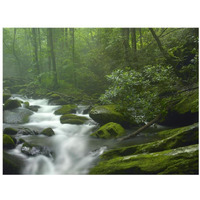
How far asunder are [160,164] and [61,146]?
7.56 feet

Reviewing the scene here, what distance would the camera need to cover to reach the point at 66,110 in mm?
6332

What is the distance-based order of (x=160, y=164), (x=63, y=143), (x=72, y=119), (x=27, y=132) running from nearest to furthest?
(x=160, y=164), (x=63, y=143), (x=27, y=132), (x=72, y=119)

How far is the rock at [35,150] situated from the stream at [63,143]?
80 mm

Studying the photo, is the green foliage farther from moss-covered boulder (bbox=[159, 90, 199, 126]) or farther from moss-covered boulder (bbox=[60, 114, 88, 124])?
moss-covered boulder (bbox=[60, 114, 88, 124])

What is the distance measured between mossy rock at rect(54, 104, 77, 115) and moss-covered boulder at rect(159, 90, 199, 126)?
3.03 meters

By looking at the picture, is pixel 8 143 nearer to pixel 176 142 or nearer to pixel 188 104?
pixel 176 142

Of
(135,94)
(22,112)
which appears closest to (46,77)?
(22,112)

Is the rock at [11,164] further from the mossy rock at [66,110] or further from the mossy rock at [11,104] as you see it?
the mossy rock at [66,110]

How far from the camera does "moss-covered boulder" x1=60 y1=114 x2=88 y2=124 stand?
566 cm

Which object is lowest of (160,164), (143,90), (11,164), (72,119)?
(11,164)

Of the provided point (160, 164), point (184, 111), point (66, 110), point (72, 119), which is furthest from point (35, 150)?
point (184, 111)

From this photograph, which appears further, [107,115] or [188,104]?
[107,115]

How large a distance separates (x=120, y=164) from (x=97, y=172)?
43 centimetres
